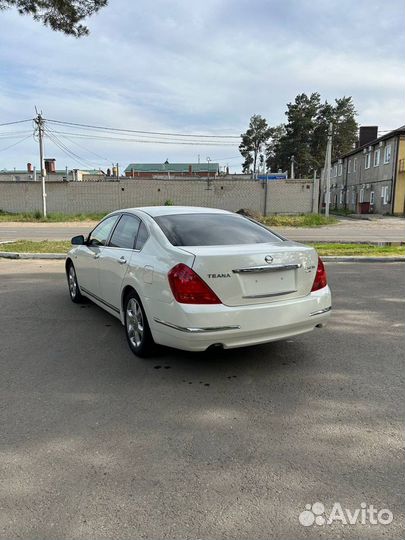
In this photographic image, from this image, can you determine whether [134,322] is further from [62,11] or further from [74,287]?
[62,11]

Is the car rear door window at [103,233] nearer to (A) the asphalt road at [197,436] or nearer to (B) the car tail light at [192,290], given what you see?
(A) the asphalt road at [197,436]

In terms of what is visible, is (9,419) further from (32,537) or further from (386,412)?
(386,412)

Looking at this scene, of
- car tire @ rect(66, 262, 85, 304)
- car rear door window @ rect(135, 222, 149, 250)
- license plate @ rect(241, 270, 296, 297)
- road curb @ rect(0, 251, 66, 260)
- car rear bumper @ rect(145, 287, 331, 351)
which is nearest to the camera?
car rear bumper @ rect(145, 287, 331, 351)

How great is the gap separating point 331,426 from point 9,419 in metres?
2.37

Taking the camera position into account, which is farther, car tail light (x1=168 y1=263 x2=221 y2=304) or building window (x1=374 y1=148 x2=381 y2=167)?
building window (x1=374 y1=148 x2=381 y2=167)

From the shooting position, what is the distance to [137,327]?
170 inches

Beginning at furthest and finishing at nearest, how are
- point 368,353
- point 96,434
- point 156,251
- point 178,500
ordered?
1. point 368,353
2. point 156,251
3. point 96,434
4. point 178,500

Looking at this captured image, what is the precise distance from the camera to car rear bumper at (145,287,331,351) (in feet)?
11.7

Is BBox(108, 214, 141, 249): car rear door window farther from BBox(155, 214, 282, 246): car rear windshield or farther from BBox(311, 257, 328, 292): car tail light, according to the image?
BBox(311, 257, 328, 292): car tail light

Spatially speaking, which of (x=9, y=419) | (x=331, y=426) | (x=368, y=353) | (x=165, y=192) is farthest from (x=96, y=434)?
(x=165, y=192)

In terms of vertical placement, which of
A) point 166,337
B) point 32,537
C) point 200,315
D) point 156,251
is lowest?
point 32,537

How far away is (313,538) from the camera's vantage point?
208 cm

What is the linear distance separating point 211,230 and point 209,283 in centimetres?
99

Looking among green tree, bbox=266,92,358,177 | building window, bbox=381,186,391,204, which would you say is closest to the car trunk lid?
building window, bbox=381,186,391,204
